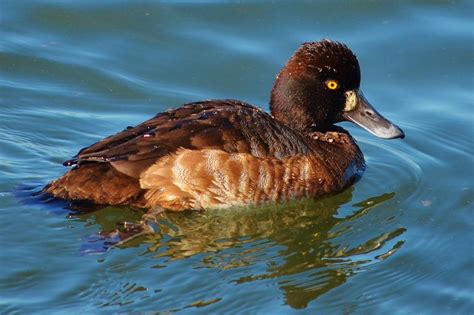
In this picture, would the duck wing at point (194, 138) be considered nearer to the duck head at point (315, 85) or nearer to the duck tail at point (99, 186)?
the duck tail at point (99, 186)

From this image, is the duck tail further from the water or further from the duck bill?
the duck bill

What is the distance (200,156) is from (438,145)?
2694mm

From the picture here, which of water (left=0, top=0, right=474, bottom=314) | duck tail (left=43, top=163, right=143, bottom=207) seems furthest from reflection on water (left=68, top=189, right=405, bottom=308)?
duck tail (left=43, top=163, right=143, bottom=207)

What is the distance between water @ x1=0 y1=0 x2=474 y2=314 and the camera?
24.8 feet

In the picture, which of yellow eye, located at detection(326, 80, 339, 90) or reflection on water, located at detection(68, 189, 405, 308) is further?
yellow eye, located at detection(326, 80, 339, 90)

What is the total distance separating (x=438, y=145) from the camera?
10.1 m

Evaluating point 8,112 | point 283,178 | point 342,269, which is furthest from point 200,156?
point 8,112

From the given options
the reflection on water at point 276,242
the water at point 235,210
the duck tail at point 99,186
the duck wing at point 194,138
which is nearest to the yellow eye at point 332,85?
the duck wing at point 194,138

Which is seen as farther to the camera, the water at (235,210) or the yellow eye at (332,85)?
the yellow eye at (332,85)

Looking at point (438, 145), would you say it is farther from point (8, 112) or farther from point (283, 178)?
point (8, 112)

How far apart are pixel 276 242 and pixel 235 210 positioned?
1.68ft

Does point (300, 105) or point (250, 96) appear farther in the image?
point (250, 96)

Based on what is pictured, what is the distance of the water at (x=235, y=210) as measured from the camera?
298 inches

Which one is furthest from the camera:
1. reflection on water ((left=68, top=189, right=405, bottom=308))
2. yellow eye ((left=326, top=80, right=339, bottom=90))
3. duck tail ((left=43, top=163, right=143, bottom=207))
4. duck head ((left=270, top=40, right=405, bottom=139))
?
yellow eye ((left=326, top=80, right=339, bottom=90))
